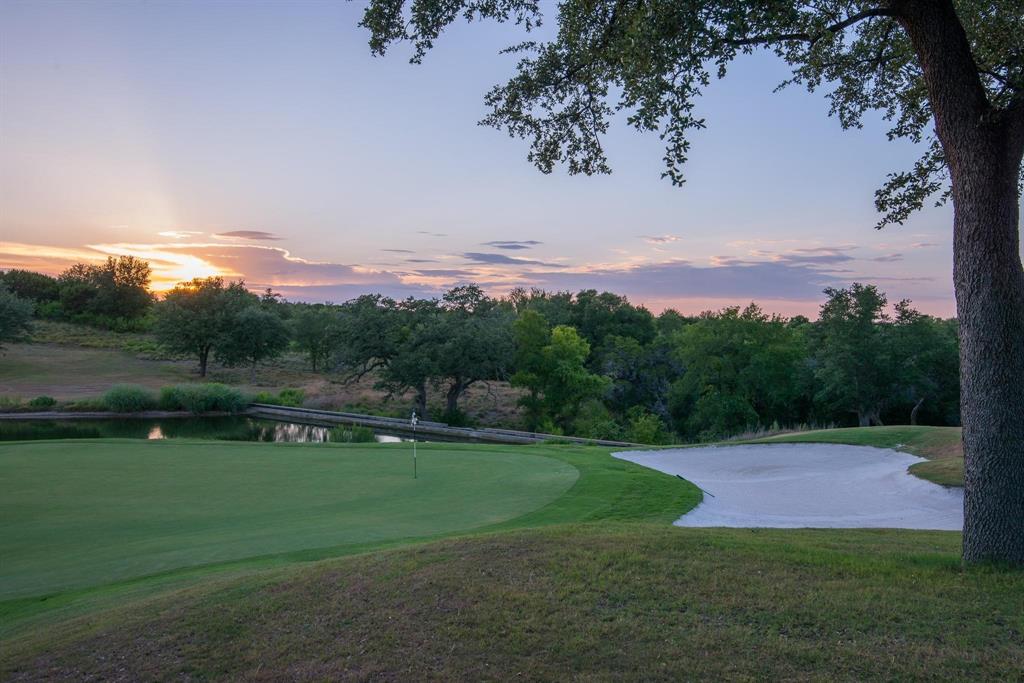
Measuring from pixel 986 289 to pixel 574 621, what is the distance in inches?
182

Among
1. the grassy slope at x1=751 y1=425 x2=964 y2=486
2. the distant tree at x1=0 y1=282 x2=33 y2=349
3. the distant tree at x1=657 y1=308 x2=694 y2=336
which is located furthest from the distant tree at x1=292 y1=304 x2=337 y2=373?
the grassy slope at x1=751 y1=425 x2=964 y2=486

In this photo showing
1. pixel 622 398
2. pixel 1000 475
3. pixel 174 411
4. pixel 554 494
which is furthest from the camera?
pixel 622 398

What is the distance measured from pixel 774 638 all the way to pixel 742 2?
17.9ft

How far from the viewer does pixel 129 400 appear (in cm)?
3600

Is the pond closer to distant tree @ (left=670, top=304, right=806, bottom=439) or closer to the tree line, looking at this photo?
the tree line

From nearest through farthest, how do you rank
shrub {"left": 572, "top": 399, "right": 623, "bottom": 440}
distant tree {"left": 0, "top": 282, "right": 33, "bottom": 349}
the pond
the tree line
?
1. the pond
2. shrub {"left": 572, "top": 399, "right": 623, "bottom": 440}
3. the tree line
4. distant tree {"left": 0, "top": 282, "right": 33, "bottom": 349}

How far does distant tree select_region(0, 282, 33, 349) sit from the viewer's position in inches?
1892

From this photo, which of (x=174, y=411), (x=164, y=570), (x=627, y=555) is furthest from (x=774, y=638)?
(x=174, y=411)

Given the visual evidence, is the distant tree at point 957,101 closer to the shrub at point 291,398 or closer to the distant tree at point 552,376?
the distant tree at point 552,376

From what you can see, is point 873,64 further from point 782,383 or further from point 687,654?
point 782,383

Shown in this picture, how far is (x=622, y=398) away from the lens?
4672 cm

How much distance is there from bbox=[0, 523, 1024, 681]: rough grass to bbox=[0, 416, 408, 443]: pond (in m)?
22.4

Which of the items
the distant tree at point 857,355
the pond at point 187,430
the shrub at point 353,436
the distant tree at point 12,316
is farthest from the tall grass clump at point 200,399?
the distant tree at point 857,355

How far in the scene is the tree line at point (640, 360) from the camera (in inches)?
1499
